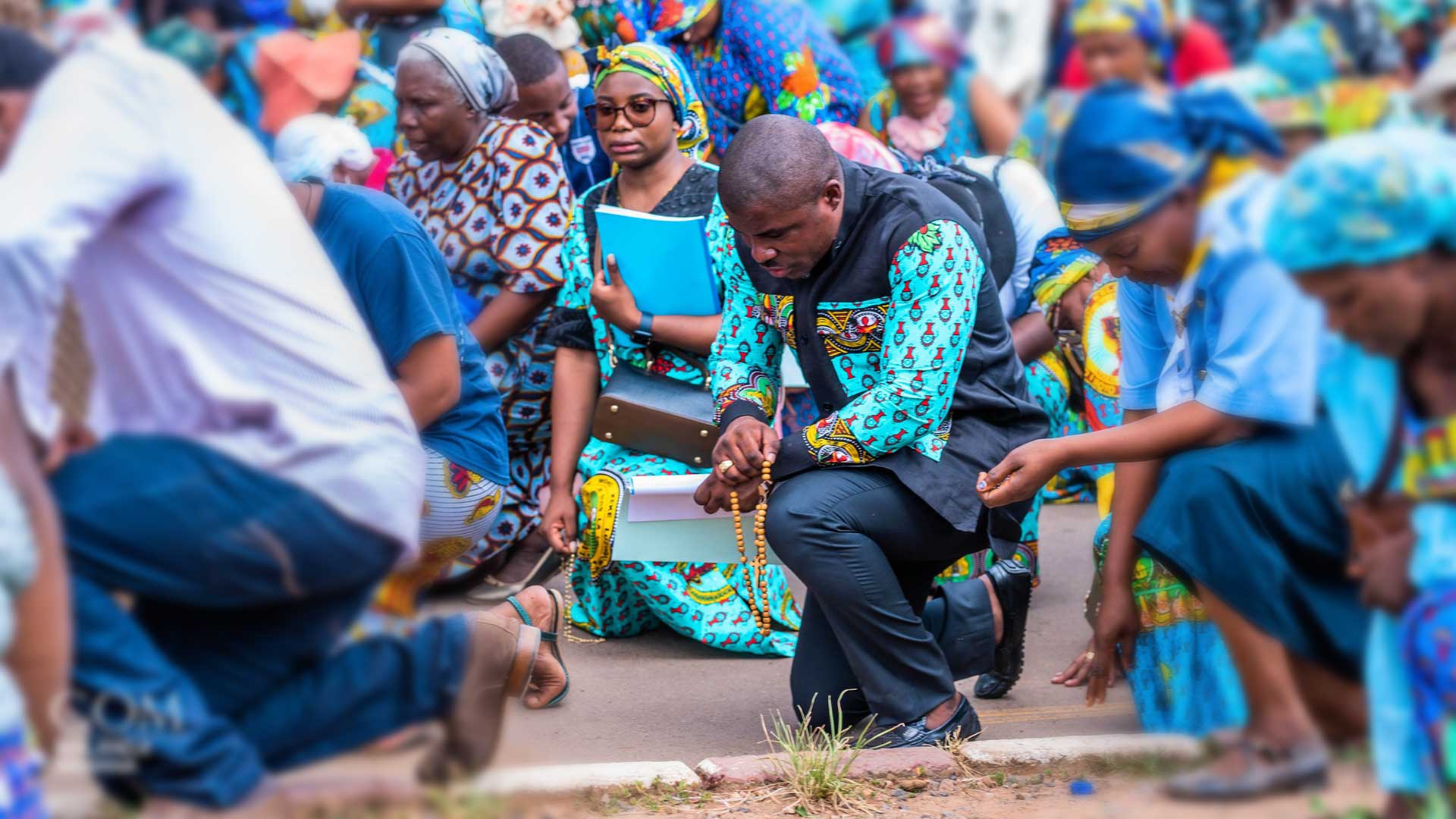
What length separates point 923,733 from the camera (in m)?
3.69

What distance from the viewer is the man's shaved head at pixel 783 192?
11.3 ft

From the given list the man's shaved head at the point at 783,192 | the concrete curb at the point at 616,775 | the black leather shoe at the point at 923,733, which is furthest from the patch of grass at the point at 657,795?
the man's shaved head at the point at 783,192

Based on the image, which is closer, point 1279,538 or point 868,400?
point 1279,538

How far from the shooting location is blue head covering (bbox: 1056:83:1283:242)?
74.2 inches

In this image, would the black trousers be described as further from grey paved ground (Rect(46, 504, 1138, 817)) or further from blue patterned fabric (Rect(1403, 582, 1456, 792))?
blue patterned fabric (Rect(1403, 582, 1456, 792))

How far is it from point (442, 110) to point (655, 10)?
35.5 inches

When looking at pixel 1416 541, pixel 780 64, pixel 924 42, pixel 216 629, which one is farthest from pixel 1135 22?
pixel 780 64

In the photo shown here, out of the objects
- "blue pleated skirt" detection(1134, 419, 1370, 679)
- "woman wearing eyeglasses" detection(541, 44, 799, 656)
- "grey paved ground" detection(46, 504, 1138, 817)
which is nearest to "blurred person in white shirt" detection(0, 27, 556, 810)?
"blue pleated skirt" detection(1134, 419, 1370, 679)

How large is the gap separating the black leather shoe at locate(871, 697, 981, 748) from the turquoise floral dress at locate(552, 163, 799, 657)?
0.89 metres

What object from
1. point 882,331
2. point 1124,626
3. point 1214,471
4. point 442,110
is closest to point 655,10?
point 442,110

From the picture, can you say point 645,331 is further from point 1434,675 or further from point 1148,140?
point 1434,675

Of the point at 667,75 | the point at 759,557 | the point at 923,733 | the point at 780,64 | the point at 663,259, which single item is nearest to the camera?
the point at 923,733

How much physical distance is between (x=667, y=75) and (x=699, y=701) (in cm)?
179

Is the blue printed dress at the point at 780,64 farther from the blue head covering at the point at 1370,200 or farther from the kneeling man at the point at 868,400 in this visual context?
the blue head covering at the point at 1370,200
